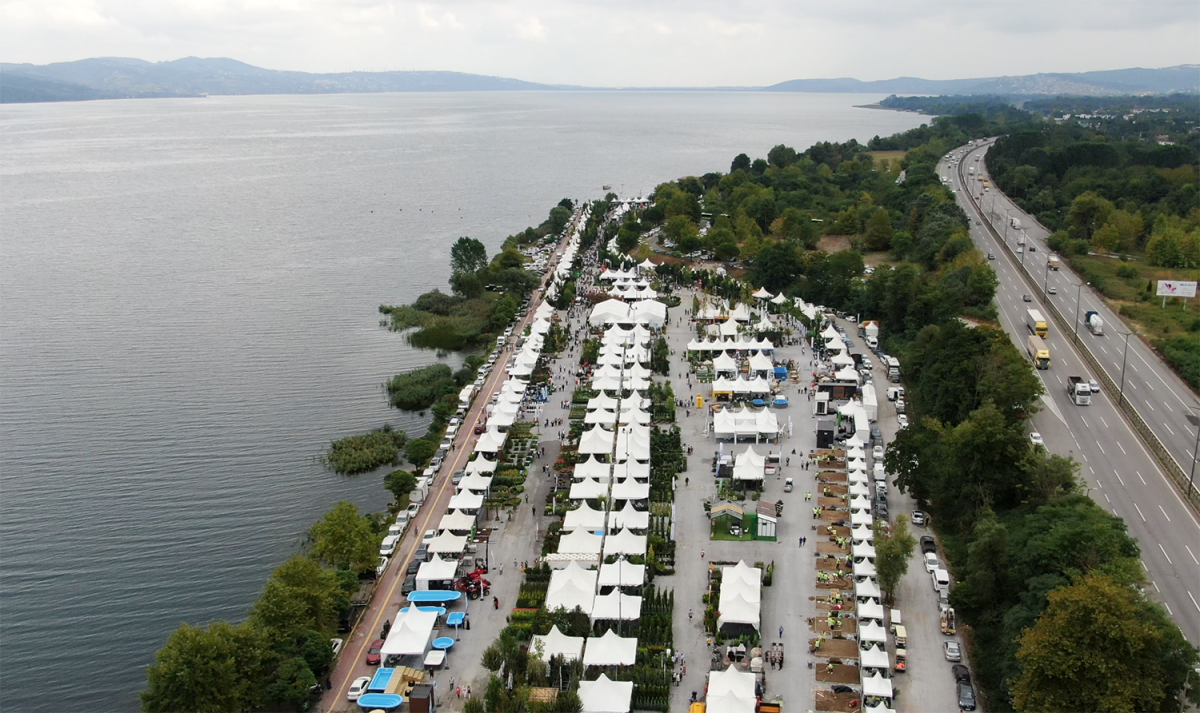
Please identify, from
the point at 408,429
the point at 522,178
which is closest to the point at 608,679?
the point at 408,429

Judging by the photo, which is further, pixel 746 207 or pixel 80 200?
pixel 80 200

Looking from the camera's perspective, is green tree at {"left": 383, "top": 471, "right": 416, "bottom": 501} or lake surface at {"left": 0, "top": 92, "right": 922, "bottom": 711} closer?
lake surface at {"left": 0, "top": 92, "right": 922, "bottom": 711}

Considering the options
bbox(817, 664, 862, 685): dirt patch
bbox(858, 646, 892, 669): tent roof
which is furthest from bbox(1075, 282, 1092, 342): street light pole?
bbox(817, 664, 862, 685): dirt patch

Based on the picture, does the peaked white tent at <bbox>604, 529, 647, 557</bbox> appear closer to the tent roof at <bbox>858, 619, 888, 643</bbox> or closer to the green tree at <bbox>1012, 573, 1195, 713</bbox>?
the tent roof at <bbox>858, 619, 888, 643</bbox>

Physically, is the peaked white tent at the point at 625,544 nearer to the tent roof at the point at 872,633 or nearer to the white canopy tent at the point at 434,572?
the white canopy tent at the point at 434,572

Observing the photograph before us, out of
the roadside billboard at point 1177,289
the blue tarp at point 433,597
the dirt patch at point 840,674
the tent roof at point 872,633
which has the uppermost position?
Answer: the roadside billboard at point 1177,289

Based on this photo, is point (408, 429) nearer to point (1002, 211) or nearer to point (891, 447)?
point (891, 447)

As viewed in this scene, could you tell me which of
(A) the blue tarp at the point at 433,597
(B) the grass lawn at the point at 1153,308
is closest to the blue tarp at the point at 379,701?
(A) the blue tarp at the point at 433,597
